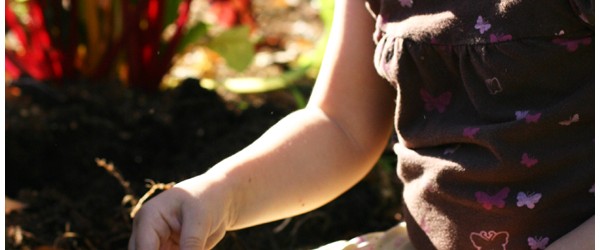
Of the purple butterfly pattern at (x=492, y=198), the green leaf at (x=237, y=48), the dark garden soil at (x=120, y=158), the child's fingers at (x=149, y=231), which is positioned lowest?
the dark garden soil at (x=120, y=158)

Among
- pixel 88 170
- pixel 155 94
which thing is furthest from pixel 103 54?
pixel 88 170

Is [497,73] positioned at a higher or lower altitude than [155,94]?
higher

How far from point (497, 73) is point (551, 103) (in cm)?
8

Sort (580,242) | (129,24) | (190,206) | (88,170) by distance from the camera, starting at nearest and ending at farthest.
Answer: (580,242) → (190,206) → (88,170) → (129,24)

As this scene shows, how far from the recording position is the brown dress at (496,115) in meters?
1.29

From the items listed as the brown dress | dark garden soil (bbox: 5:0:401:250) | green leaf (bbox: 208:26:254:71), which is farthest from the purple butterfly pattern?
green leaf (bbox: 208:26:254:71)

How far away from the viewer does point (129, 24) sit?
246cm

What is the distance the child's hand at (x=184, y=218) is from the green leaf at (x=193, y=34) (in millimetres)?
1217

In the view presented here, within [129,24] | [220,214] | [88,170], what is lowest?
[88,170]

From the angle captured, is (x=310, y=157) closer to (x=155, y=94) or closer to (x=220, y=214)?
(x=220, y=214)

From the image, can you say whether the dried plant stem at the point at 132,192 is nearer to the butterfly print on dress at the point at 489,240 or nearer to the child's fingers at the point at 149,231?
the child's fingers at the point at 149,231

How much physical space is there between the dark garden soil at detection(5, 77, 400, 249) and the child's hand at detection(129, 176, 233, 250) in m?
0.48

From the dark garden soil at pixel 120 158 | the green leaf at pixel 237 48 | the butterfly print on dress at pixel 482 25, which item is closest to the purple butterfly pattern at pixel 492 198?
the butterfly print on dress at pixel 482 25

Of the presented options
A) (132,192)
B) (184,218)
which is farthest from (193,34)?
(184,218)
